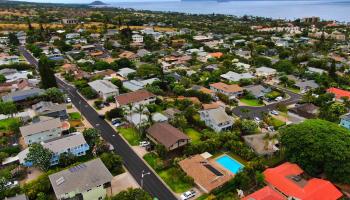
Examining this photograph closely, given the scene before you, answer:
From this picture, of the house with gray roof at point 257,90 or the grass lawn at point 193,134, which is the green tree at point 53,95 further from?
the house with gray roof at point 257,90

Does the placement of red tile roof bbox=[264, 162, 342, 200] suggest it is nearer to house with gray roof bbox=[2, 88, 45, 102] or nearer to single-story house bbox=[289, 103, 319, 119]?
single-story house bbox=[289, 103, 319, 119]

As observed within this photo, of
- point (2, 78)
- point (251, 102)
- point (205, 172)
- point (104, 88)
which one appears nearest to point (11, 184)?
point (205, 172)

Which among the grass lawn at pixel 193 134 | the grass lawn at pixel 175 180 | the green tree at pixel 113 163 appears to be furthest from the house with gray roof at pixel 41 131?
the grass lawn at pixel 193 134

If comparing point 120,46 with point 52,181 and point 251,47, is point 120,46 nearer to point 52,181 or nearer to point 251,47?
point 251,47

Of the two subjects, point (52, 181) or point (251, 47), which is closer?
point (52, 181)

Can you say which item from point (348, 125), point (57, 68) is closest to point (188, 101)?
point (348, 125)

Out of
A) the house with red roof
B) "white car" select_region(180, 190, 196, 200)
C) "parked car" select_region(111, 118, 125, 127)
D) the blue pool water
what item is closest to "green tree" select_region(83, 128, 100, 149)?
"parked car" select_region(111, 118, 125, 127)
